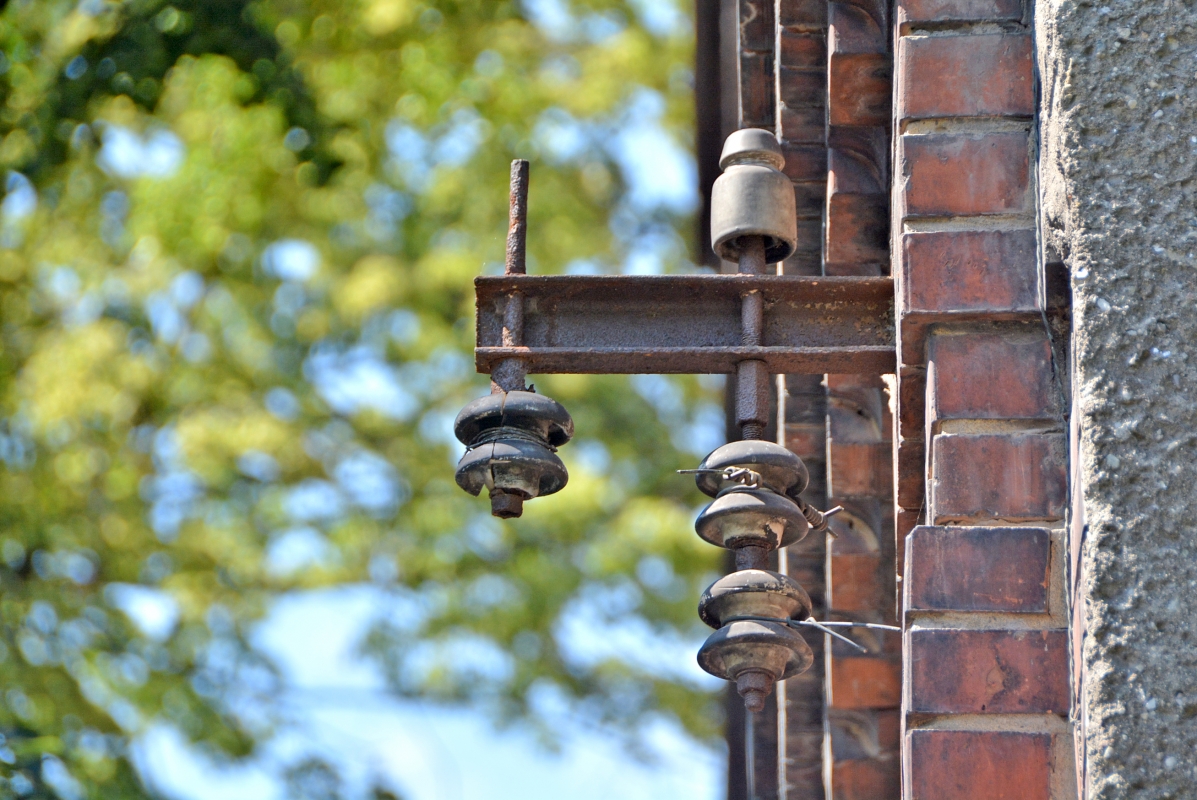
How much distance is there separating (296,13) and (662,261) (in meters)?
2.54

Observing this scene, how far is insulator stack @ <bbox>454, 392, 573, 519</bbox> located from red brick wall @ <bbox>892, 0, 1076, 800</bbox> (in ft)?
1.33

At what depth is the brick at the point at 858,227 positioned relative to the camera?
2043 millimetres

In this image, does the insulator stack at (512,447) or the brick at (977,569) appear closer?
the brick at (977,569)

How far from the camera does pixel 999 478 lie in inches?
57.3

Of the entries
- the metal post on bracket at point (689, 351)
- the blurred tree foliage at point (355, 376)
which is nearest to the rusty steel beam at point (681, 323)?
the metal post on bracket at point (689, 351)

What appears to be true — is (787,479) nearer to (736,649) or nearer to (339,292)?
(736,649)

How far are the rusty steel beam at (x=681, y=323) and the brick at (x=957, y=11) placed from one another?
306mm

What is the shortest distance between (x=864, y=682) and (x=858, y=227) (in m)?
0.82

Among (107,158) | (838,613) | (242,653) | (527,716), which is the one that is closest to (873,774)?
(838,613)

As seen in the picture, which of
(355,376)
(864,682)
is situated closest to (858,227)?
(864,682)

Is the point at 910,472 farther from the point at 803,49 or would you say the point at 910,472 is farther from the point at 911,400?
the point at 803,49

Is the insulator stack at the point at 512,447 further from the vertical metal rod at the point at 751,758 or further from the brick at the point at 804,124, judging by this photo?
the vertical metal rod at the point at 751,758

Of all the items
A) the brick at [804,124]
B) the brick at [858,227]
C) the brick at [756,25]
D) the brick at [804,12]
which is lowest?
the brick at [858,227]

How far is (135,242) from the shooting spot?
657 centimetres
